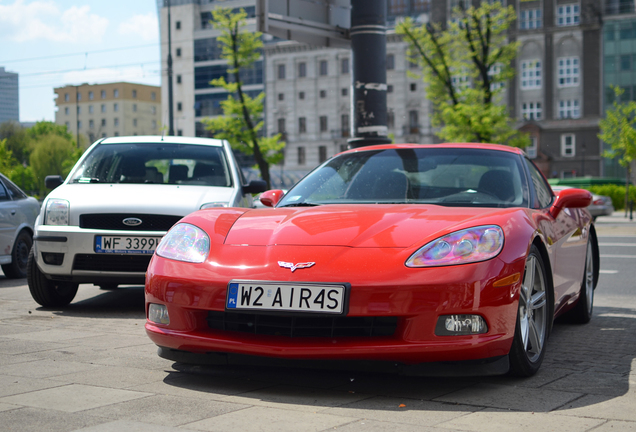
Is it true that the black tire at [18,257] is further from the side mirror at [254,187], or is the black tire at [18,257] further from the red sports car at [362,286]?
the red sports car at [362,286]

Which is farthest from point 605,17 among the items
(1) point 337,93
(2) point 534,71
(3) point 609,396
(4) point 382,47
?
(3) point 609,396

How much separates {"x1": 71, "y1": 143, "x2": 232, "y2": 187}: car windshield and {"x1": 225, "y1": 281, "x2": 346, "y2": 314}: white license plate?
13.4 feet

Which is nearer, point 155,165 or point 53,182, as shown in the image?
point 53,182

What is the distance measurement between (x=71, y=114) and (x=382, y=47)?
139m

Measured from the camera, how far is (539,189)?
521cm

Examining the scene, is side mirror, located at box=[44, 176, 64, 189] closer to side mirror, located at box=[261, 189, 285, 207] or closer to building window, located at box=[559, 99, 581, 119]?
side mirror, located at box=[261, 189, 285, 207]

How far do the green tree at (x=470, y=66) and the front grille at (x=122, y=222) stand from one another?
3012 centimetres

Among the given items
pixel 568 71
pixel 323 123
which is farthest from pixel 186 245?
pixel 323 123

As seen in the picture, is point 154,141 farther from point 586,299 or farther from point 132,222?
point 586,299

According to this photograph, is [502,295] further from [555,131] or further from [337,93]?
[337,93]

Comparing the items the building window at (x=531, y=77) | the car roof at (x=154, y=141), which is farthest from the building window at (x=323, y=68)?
the car roof at (x=154, y=141)

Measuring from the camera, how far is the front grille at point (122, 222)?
6.57 m

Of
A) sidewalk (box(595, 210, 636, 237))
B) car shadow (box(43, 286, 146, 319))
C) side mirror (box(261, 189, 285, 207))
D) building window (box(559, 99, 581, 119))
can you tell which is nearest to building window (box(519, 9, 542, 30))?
building window (box(559, 99, 581, 119))

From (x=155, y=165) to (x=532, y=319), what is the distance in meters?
4.64
